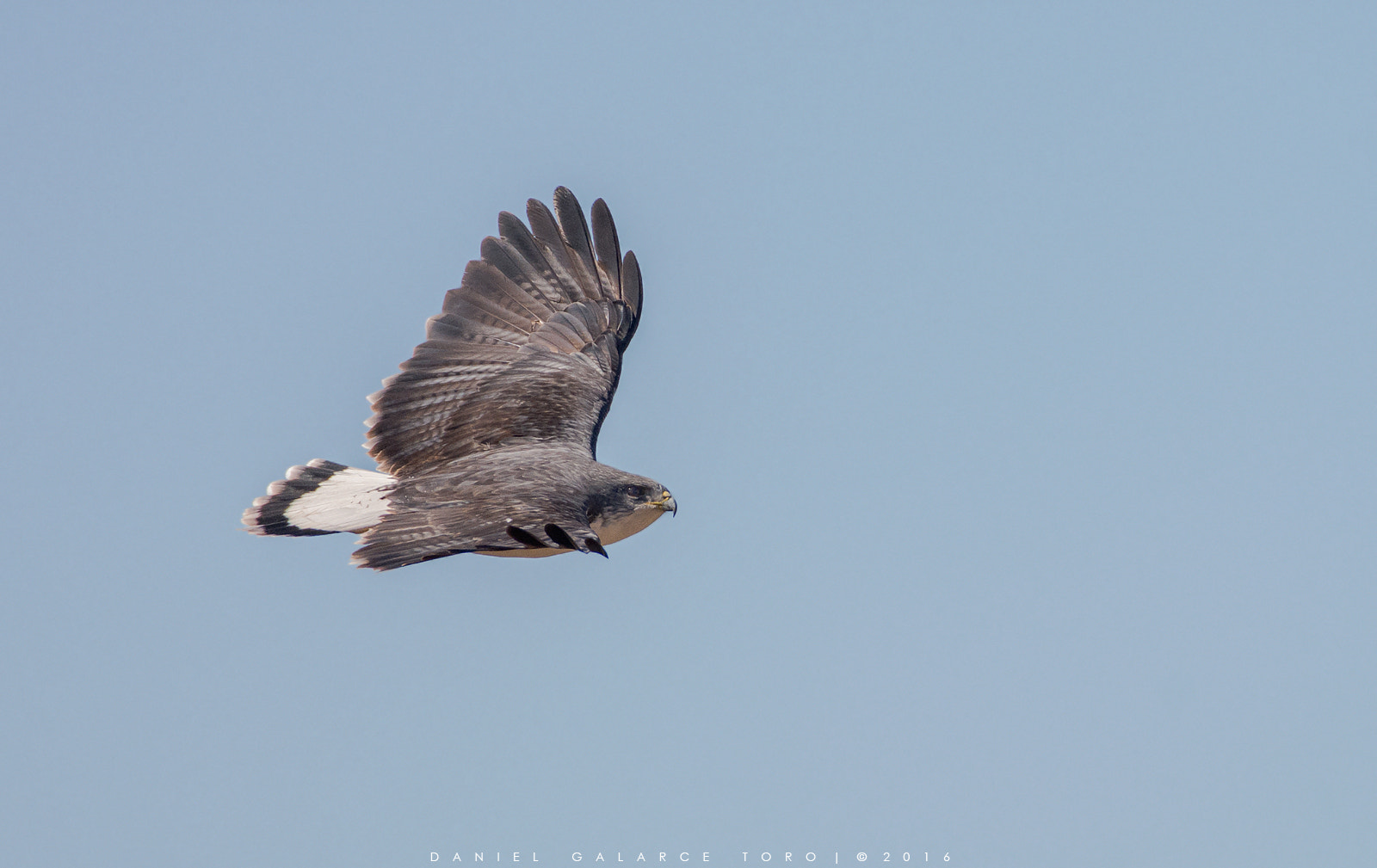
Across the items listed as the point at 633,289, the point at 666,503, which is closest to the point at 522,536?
the point at 666,503

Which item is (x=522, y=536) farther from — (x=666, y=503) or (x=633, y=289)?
(x=633, y=289)

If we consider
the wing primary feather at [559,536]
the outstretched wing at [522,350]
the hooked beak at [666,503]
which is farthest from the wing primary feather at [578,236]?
the wing primary feather at [559,536]

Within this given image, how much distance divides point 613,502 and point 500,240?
372cm

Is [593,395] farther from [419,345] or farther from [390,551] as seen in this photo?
[390,551]

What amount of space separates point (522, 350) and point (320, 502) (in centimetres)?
280

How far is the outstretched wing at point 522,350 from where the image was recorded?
16.1 m

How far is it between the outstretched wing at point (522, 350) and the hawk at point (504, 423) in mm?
12

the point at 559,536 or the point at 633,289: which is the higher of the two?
the point at 633,289

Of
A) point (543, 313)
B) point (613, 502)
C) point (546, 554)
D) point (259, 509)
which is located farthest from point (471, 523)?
point (543, 313)

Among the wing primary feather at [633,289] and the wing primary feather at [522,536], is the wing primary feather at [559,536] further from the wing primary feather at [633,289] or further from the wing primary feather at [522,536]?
the wing primary feather at [633,289]

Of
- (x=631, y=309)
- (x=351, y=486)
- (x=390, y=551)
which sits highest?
(x=631, y=309)

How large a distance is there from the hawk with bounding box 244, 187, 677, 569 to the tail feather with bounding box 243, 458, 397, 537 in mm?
16

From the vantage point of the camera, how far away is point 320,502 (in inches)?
603

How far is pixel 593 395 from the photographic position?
1686 centimetres
